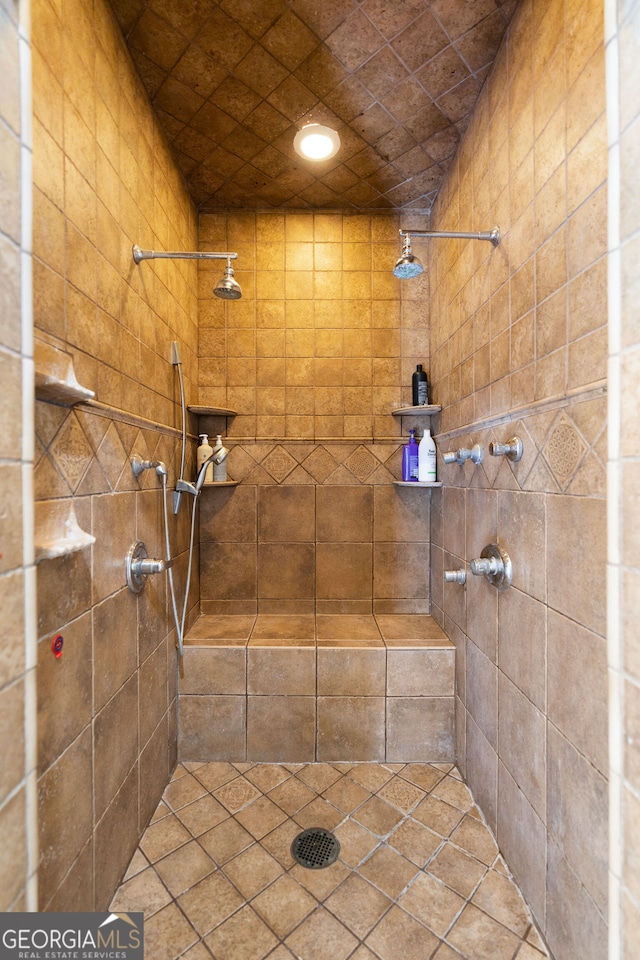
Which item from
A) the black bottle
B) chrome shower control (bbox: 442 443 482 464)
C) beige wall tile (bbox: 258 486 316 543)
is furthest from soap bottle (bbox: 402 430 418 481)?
beige wall tile (bbox: 258 486 316 543)

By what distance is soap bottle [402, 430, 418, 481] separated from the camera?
181cm

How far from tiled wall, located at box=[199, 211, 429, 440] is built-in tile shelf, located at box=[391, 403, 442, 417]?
78mm

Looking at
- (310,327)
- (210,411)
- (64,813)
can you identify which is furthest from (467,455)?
(64,813)

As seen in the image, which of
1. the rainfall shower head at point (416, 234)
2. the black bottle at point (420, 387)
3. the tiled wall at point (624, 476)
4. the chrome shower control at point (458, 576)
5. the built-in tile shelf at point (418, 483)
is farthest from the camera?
the black bottle at point (420, 387)

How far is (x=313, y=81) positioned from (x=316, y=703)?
222 centimetres

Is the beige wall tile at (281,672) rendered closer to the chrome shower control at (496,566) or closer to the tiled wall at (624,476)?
the chrome shower control at (496,566)

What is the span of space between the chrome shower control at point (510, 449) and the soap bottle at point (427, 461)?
657 mm

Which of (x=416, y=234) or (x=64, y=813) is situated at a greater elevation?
(x=416, y=234)

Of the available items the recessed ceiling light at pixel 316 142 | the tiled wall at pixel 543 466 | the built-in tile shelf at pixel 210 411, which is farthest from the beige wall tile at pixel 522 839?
the recessed ceiling light at pixel 316 142

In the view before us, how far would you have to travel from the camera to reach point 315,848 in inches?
46.5

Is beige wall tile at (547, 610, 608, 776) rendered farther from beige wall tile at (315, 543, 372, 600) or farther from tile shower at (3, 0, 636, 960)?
beige wall tile at (315, 543, 372, 600)

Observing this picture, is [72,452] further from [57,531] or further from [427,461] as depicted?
[427,461]

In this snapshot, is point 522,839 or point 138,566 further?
point 138,566

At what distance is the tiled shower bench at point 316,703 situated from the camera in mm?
1560
